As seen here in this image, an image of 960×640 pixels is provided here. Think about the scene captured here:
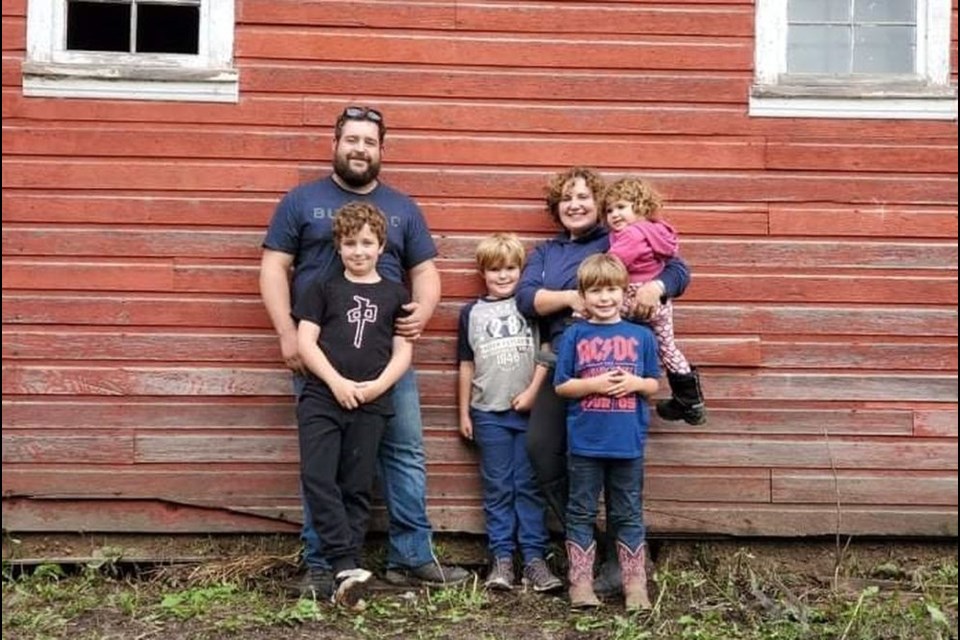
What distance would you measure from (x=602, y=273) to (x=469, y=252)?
101 cm

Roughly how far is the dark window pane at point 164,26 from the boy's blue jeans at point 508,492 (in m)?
2.31

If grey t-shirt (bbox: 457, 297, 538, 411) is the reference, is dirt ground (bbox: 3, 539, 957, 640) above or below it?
below

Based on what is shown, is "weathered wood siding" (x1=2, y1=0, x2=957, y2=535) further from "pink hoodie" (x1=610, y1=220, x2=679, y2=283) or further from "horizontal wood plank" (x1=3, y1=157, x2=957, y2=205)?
"pink hoodie" (x1=610, y1=220, x2=679, y2=283)

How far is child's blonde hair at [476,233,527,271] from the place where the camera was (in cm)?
580

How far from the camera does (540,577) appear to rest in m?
5.65

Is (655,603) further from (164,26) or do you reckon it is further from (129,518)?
(164,26)

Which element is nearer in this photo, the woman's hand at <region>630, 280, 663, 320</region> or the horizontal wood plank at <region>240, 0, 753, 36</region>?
the woman's hand at <region>630, 280, 663, 320</region>

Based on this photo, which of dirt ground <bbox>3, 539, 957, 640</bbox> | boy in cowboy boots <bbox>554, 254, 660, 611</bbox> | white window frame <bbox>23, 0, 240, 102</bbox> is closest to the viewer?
dirt ground <bbox>3, 539, 957, 640</bbox>

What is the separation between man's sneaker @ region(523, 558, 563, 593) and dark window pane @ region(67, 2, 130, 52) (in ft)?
10.2

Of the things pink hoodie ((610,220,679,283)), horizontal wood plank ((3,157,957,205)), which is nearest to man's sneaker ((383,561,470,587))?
pink hoodie ((610,220,679,283))

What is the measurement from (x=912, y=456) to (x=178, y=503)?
3.56 meters

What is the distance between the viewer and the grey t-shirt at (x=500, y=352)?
5781 mm

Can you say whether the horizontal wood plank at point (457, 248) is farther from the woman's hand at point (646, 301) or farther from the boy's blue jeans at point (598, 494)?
the boy's blue jeans at point (598, 494)

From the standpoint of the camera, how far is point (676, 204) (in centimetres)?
606
